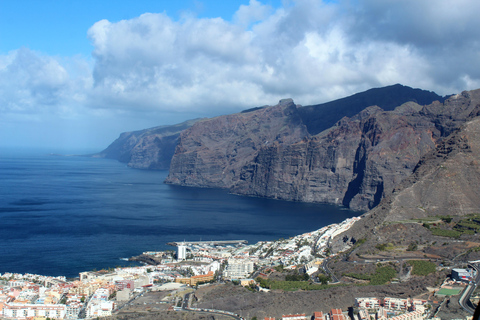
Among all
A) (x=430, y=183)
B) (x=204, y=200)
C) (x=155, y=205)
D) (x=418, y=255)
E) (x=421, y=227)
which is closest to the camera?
(x=418, y=255)

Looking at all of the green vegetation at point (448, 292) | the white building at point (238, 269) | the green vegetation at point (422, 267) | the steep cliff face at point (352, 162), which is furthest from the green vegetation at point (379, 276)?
the steep cliff face at point (352, 162)

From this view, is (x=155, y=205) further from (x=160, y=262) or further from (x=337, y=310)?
(x=337, y=310)

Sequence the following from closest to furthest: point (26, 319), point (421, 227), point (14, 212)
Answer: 1. point (26, 319)
2. point (421, 227)
3. point (14, 212)

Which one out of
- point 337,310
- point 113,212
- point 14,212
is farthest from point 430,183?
point 14,212

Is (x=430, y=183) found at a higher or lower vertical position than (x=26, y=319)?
higher

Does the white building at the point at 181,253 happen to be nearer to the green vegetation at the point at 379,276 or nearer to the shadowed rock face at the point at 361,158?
the green vegetation at the point at 379,276

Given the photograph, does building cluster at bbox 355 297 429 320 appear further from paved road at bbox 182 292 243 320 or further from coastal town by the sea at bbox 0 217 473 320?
paved road at bbox 182 292 243 320

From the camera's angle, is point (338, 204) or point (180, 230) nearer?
point (180, 230)

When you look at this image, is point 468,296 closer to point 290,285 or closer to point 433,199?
point 290,285
